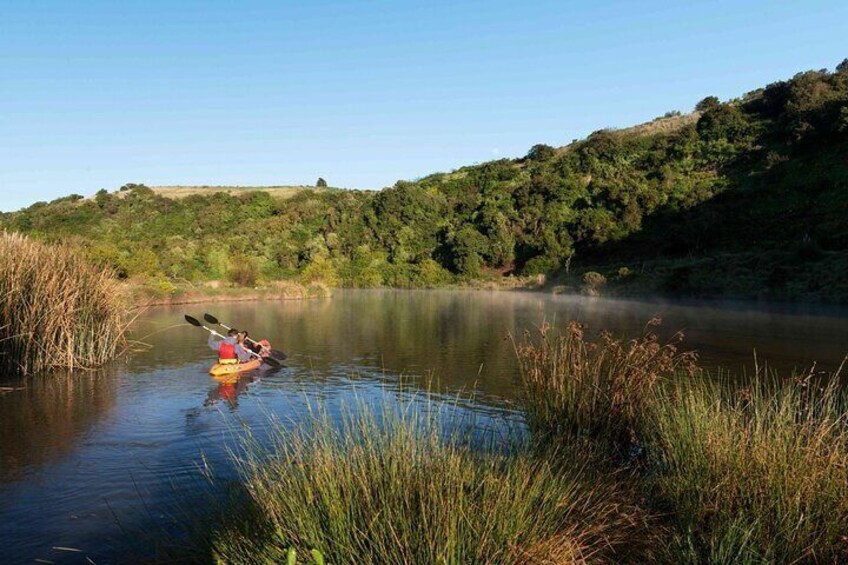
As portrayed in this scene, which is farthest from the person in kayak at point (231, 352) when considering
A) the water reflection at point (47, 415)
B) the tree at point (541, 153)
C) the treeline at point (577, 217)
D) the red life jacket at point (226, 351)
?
the tree at point (541, 153)

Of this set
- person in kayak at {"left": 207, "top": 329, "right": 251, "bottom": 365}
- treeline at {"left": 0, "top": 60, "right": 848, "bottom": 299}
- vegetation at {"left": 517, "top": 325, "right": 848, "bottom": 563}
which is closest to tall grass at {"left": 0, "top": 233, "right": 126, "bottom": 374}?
person in kayak at {"left": 207, "top": 329, "right": 251, "bottom": 365}

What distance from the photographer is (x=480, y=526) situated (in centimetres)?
410

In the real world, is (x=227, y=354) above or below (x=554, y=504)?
below

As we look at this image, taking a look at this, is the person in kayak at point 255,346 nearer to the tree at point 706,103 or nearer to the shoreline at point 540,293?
the shoreline at point 540,293

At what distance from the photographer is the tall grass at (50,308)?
44.0 ft

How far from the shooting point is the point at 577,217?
215 ft

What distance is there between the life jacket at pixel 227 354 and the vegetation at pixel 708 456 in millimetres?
10326

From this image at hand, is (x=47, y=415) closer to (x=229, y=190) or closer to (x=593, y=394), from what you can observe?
(x=593, y=394)

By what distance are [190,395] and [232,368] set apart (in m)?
1.90

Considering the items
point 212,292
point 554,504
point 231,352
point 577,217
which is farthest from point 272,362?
point 577,217

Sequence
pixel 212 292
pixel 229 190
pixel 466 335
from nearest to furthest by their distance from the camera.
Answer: pixel 466 335
pixel 212 292
pixel 229 190

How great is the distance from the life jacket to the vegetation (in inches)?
407

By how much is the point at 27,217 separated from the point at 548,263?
7716 cm

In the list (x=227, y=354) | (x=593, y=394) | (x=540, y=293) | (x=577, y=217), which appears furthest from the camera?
(x=577, y=217)
